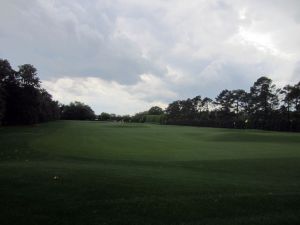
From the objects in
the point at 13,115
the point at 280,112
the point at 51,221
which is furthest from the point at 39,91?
the point at 51,221

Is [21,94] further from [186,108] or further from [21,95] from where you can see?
[186,108]

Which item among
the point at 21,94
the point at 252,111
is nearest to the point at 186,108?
the point at 252,111

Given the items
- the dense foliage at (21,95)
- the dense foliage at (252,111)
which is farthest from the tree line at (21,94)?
the dense foliage at (252,111)

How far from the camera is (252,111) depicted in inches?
4323

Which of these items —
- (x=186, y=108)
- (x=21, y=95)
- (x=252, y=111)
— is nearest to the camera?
(x=21, y=95)

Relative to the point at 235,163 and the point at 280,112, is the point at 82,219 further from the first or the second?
the point at 280,112

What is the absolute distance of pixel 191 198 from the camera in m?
10.2

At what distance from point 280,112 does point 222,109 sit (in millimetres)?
29002

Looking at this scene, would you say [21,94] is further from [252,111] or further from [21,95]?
[252,111]

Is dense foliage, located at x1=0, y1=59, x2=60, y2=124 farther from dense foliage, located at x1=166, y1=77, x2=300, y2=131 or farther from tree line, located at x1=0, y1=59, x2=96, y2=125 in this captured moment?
dense foliage, located at x1=166, y1=77, x2=300, y2=131

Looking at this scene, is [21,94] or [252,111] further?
[252,111]

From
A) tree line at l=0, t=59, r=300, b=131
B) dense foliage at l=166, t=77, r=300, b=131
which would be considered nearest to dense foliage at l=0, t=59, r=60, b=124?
tree line at l=0, t=59, r=300, b=131

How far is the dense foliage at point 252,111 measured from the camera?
305ft

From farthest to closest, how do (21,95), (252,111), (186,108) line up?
(186,108)
(252,111)
(21,95)
